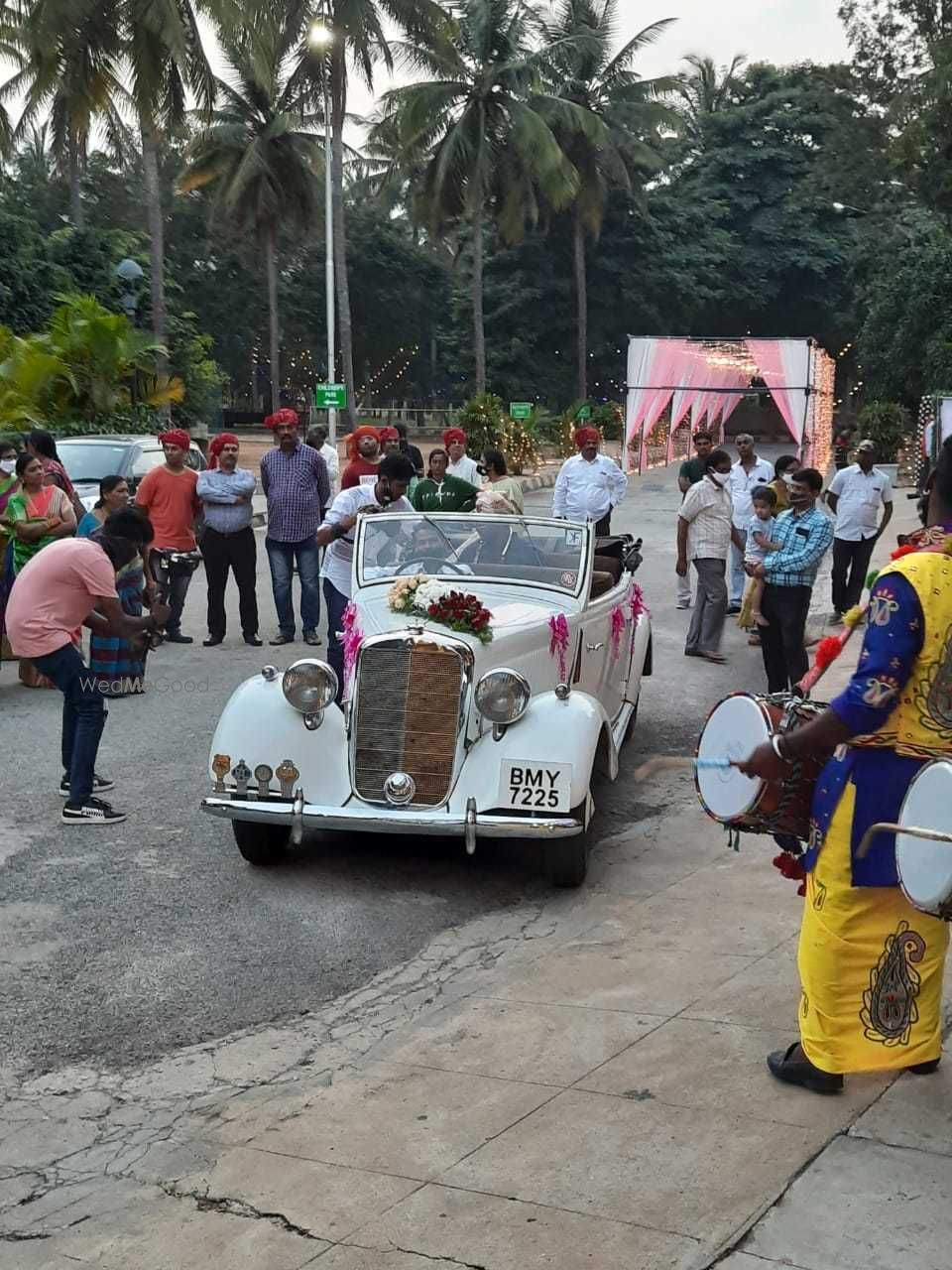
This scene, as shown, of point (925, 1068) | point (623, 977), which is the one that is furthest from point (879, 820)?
point (623, 977)

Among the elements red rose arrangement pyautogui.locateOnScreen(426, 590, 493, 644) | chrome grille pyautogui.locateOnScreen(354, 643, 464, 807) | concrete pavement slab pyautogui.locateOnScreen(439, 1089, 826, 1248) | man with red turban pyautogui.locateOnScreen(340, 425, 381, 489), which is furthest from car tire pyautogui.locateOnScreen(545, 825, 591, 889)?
man with red turban pyautogui.locateOnScreen(340, 425, 381, 489)

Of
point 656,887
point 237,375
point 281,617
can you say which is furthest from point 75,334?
point 237,375

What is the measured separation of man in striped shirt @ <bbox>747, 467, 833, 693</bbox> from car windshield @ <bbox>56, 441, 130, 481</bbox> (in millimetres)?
9684

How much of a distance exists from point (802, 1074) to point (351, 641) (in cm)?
394

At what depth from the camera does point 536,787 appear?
6898 mm

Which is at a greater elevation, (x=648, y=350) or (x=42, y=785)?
(x=648, y=350)

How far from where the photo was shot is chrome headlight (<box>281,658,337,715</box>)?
23.8ft

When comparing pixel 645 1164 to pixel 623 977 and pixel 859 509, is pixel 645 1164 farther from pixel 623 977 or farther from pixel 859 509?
pixel 859 509

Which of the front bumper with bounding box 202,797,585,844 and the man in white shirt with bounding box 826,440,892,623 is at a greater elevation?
the man in white shirt with bounding box 826,440,892,623

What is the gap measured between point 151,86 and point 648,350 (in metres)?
11.9

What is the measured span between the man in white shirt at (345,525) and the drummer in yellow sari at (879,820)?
20.4 ft

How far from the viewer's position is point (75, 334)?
77.9 ft

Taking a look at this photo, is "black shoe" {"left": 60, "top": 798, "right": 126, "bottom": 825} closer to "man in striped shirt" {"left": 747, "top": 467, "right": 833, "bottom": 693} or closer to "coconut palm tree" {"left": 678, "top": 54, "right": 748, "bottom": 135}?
"man in striped shirt" {"left": 747, "top": 467, "right": 833, "bottom": 693}

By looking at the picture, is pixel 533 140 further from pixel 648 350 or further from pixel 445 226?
pixel 648 350
